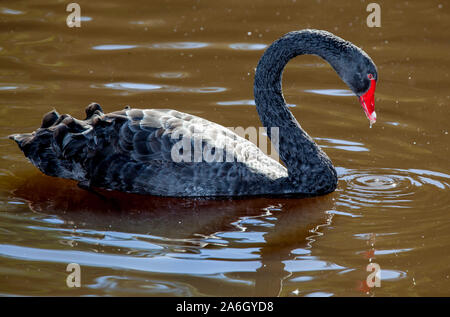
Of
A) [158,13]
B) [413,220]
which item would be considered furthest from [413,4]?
[413,220]

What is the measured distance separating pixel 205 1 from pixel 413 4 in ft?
10.7

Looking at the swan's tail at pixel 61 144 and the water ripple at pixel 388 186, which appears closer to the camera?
the water ripple at pixel 388 186

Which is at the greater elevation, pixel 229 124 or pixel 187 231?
pixel 229 124

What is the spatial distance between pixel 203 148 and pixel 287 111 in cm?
95

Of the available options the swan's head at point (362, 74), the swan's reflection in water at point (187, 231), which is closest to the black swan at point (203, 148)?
the swan's head at point (362, 74)

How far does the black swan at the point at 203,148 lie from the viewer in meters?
6.52

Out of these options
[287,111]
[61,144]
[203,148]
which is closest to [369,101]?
[287,111]

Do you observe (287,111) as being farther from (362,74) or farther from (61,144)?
(61,144)

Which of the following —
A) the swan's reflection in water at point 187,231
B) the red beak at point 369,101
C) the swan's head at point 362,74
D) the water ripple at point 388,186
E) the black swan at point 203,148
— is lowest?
the swan's reflection in water at point 187,231

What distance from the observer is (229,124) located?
812 centimetres

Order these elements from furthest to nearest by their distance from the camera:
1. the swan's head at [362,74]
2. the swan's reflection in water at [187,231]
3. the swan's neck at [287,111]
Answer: the swan's neck at [287,111] < the swan's head at [362,74] < the swan's reflection in water at [187,231]

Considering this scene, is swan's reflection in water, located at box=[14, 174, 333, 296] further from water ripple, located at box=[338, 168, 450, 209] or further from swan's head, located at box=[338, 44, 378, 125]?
swan's head, located at box=[338, 44, 378, 125]

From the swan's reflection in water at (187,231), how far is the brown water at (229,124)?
2 centimetres

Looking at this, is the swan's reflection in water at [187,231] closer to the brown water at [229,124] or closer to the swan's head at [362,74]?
the brown water at [229,124]
